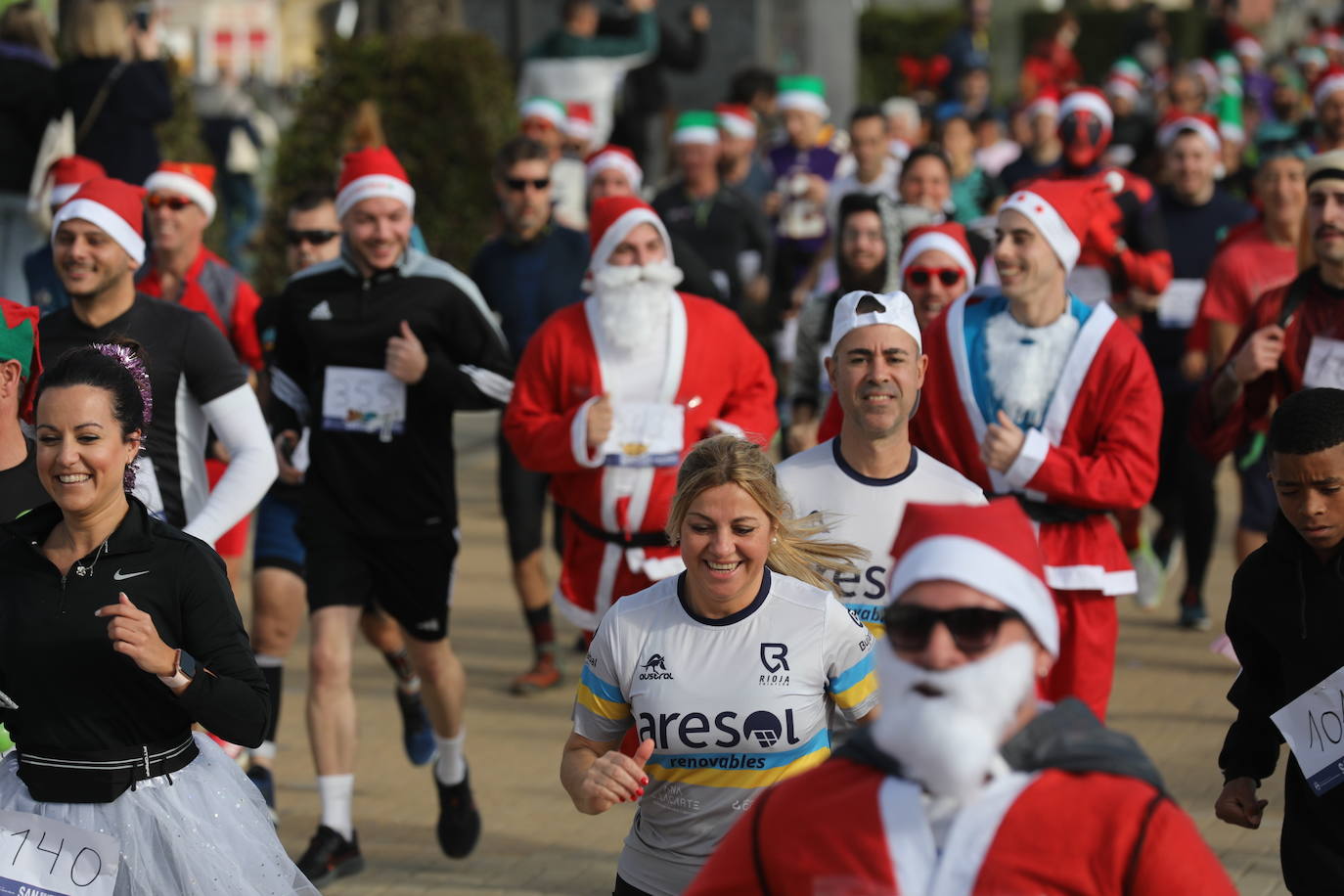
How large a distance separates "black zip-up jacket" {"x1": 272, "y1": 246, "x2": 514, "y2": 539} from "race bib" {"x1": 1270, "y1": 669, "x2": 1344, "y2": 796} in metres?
3.48

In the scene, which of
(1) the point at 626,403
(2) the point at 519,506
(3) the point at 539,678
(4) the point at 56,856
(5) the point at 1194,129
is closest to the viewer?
(4) the point at 56,856

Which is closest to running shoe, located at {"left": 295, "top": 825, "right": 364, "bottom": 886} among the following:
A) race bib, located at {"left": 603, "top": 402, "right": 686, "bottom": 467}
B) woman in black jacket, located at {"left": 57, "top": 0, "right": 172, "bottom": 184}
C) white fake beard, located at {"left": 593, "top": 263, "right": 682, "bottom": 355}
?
race bib, located at {"left": 603, "top": 402, "right": 686, "bottom": 467}

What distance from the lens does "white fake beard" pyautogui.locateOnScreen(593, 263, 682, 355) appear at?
23.5 ft

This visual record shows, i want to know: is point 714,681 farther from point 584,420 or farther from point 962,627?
point 584,420

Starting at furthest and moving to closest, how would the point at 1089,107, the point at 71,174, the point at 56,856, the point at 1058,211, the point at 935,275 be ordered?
the point at 1089,107, the point at 71,174, the point at 935,275, the point at 1058,211, the point at 56,856

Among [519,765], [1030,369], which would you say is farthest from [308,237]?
[1030,369]

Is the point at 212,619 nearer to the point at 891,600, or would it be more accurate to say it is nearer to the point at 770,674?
the point at 770,674

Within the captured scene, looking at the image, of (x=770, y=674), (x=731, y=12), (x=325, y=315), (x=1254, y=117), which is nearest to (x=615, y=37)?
(x=731, y=12)

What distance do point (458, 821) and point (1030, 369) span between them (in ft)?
8.05

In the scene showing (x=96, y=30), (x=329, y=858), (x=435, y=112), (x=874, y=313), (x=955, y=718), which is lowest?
(x=329, y=858)

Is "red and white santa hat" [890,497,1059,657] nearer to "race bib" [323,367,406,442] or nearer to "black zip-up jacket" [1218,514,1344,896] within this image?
"black zip-up jacket" [1218,514,1344,896]

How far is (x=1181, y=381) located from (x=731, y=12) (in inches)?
586

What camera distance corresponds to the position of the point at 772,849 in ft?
9.62

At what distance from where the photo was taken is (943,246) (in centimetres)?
745
